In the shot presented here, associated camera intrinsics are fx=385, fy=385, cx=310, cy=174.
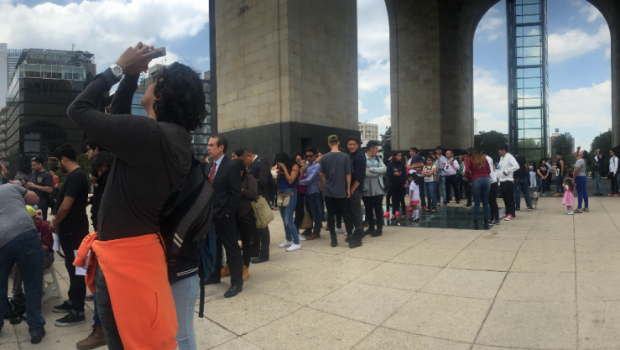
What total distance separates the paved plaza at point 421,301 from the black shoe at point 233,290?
0.10 meters

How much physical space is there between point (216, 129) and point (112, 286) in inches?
556

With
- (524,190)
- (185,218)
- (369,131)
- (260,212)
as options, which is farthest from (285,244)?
(369,131)

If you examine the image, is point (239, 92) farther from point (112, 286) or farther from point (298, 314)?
point (112, 286)

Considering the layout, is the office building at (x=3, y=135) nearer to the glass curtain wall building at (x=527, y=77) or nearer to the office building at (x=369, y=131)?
the office building at (x=369, y=131)

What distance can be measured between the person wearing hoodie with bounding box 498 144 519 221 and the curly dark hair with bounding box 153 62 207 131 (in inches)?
368

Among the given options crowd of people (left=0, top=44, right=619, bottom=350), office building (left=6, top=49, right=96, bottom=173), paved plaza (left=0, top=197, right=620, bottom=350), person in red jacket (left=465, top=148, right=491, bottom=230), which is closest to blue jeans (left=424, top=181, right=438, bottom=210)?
crowd of people (left=0, top=44, right=619, bottom=350)

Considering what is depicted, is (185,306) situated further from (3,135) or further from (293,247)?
(3,135)

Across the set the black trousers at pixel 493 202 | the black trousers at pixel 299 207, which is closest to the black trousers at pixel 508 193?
the black trousers at pixel 493 202

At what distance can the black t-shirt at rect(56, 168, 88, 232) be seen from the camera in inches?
159

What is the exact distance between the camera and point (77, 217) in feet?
13.6

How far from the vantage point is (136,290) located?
1.62m

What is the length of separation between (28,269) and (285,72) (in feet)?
31.4

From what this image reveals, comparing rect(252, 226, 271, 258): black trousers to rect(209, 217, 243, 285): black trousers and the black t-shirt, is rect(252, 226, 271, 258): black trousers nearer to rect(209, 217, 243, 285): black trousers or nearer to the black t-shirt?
rect(209, 217, 243, 285): black trousers

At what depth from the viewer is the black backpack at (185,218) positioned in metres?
1.76
